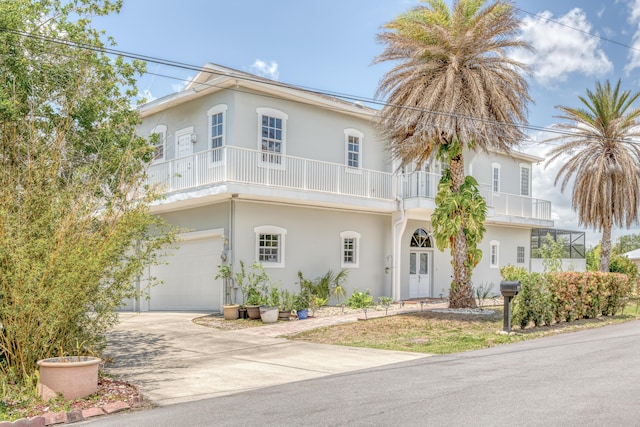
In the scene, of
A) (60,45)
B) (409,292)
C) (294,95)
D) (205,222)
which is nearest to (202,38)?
(60,45)

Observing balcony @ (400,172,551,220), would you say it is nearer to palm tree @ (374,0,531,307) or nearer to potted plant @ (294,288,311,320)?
palm tree @ (374,0,531,307)

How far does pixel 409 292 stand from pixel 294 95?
9106 mm

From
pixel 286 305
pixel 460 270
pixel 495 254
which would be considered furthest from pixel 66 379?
pixel 495 254

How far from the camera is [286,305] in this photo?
55.9 ft

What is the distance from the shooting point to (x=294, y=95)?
18.9m

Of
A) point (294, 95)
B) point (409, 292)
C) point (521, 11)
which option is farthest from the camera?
point (409, 292)

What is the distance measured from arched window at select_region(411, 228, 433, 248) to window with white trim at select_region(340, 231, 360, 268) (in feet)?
10.7

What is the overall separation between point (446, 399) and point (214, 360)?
4.91 meters

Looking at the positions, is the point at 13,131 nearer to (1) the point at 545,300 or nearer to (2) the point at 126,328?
(2) the point at 126,328

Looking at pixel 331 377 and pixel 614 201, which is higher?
pixel 614 201

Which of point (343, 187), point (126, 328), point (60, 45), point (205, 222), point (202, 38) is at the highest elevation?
point (202, 38)

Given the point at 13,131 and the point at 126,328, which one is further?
the point at 126,328

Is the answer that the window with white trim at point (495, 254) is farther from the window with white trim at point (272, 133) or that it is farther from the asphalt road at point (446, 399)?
the asphalt road at point (446, 399)

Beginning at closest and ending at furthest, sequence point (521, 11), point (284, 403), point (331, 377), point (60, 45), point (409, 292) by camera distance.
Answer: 1. point (284, 403)
2. point (331, 377)
3. point (60, 45)
4. point (521, 11)
5. point (409, 292)
